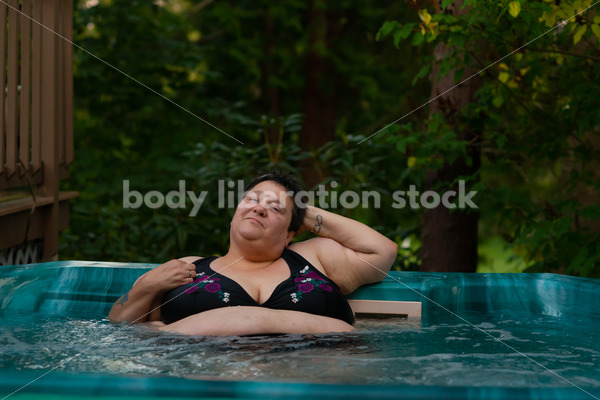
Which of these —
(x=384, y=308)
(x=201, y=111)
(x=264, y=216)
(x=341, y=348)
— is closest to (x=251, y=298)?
(x=264, y=216)

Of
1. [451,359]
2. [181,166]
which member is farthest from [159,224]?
[451,359]

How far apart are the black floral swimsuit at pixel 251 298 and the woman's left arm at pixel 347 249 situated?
0.12 m

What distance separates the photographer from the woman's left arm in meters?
2.90

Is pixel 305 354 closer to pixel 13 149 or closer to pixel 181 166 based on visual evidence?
pixel 13 149

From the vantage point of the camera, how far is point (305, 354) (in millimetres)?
2332

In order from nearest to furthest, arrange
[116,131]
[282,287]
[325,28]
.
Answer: [282,287] < [116,131] < [325,28]

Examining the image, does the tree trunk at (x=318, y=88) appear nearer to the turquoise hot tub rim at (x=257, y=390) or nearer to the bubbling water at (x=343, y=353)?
the bubbling water at (x=343, y=353)

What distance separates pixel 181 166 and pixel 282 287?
296cm

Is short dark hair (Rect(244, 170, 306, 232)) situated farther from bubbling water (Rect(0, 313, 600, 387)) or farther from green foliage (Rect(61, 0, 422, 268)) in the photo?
green foliage (Rect(61, 0, 422, 268))

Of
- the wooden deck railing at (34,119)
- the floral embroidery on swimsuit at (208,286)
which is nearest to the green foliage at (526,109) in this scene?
the floral embroidery on swimsuit at (208,286)

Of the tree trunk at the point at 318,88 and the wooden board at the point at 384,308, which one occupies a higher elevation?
the tree trunk at the point at 318,88

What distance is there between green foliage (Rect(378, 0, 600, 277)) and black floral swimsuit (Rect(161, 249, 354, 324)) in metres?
1.15

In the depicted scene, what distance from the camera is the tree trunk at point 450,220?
4.35 m

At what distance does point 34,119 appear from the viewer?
400 cm
